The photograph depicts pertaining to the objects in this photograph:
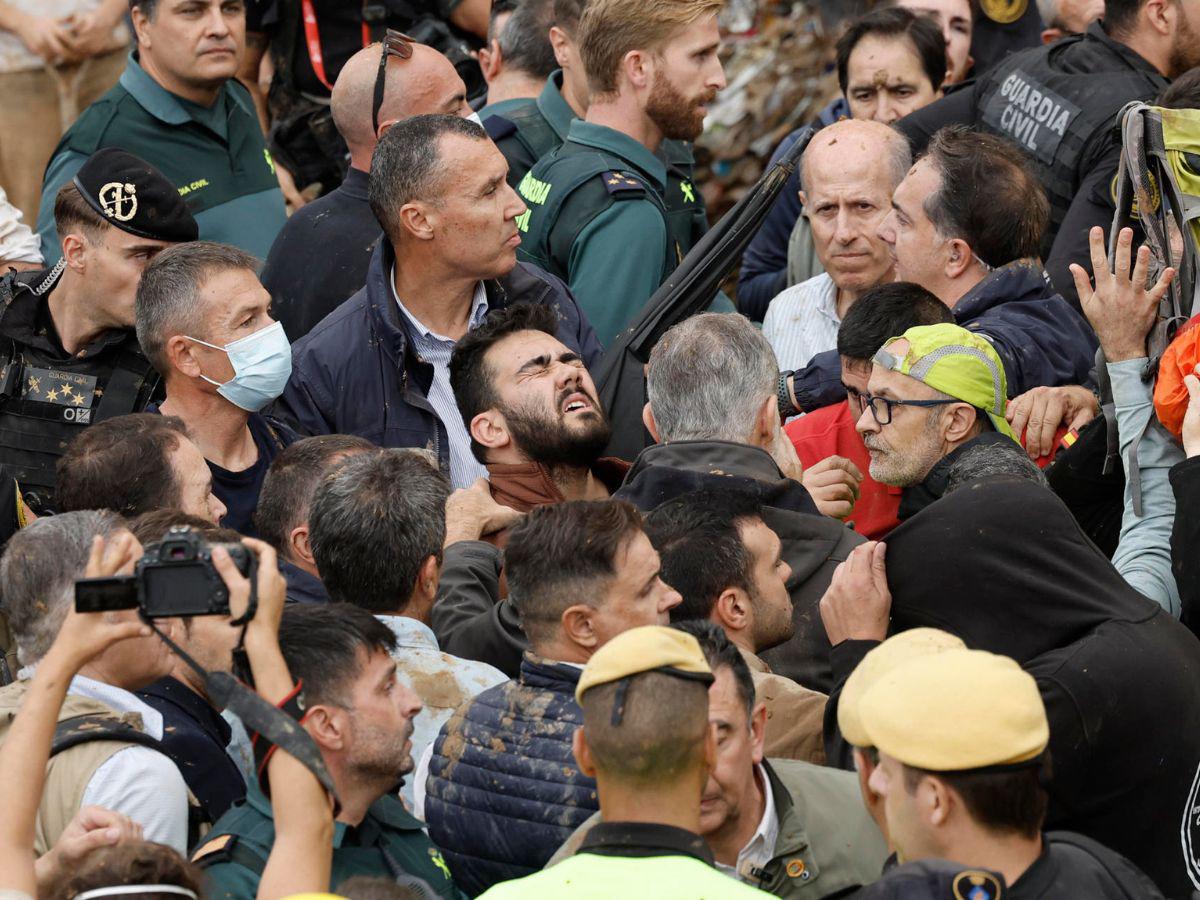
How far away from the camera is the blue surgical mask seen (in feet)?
18.2

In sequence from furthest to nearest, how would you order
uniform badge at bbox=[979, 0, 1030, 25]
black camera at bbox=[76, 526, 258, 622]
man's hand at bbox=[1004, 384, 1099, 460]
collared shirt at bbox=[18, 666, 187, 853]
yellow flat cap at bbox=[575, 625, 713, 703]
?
uniform badge at bbox=[979, 0, 1030, 25] < man's hand at bbox=[1004, 384, 1099, 460] < collared shirt at bbox=[18, 666, 187, 853] < black camera at bbox=[76, 526, 258, 622] < yellow flat cap at bbox=[575, 625, 713, 703]

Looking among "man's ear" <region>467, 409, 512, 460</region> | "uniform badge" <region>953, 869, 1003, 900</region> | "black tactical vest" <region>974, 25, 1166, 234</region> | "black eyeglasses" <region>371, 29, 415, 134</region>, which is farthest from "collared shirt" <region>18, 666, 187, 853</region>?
"black tactical vest" <region>974, 25, 1166, 234</region>

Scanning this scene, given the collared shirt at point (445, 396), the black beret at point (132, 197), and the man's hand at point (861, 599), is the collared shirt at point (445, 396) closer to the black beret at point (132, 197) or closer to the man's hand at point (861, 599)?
the black beret at point (132, 197)

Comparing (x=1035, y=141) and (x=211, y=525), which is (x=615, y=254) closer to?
(x=1035, y=141)

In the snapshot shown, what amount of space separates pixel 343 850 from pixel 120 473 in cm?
169

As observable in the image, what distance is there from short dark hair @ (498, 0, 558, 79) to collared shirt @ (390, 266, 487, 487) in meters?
2.24

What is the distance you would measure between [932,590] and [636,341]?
205 centimetres

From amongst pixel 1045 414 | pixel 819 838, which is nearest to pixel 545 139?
pixel 1045 414

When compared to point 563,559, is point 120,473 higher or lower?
lower

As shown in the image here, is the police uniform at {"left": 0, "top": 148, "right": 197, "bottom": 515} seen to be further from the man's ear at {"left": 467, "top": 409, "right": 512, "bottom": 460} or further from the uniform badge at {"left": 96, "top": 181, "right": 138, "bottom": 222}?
the man's ear at {"left": 467, "top": 409, "right": 512, "bottom": 460}

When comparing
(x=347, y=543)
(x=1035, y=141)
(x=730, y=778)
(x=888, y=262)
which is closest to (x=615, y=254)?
(x=888, y=262)

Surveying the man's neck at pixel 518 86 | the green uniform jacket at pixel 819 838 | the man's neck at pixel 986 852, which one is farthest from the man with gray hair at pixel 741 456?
the man's neck at pixel 518 86

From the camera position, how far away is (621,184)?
6.41 m

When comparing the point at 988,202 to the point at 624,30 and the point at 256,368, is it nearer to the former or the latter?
the point at 624,30
